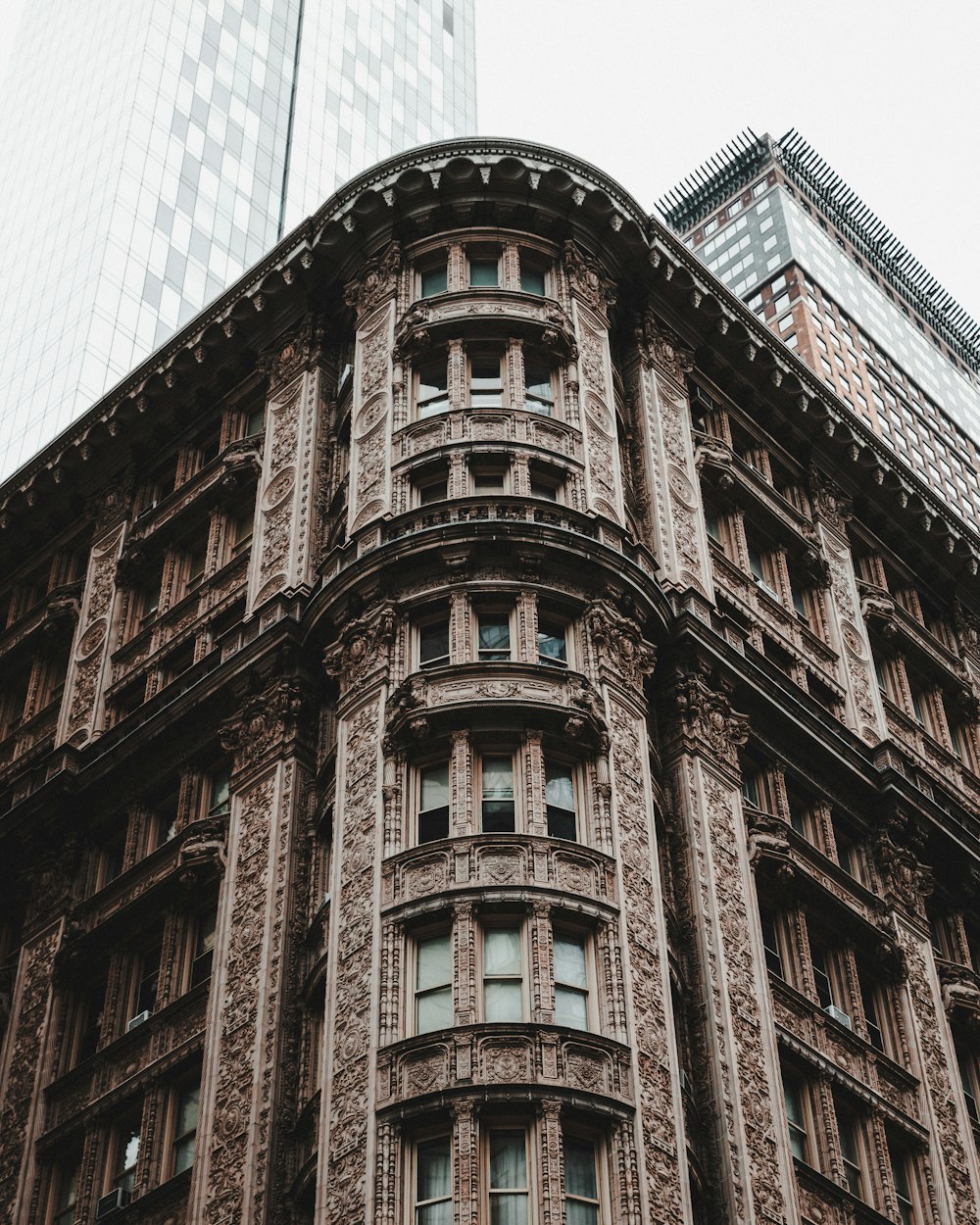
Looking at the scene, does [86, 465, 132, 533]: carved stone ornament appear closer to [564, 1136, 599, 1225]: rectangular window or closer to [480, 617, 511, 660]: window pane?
[480, 617, 511, 660]: window pane

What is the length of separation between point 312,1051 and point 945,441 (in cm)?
11327

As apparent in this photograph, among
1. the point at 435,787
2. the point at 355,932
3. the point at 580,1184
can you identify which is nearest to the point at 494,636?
the point at 435,787

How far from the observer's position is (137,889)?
4194 cm

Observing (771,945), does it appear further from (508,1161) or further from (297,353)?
(297,353)

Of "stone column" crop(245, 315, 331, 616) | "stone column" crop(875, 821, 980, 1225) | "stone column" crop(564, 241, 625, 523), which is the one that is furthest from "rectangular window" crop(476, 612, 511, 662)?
"stone column" crop(875, 821, 980, 1225)

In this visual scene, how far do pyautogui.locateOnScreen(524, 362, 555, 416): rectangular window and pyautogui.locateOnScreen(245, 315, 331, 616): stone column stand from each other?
18.9 ft

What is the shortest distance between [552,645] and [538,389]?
357 inches

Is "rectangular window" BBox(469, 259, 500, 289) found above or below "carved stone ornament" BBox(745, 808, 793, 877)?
above

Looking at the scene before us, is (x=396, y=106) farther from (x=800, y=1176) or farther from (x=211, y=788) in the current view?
(x=800, y=1176)

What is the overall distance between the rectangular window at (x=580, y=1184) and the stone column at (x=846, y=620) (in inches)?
759

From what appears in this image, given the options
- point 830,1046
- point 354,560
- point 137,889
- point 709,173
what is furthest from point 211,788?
point 709,173

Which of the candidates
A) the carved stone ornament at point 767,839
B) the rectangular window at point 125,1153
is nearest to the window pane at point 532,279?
the carved stone ornament at point 767,839

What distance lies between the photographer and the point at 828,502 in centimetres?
5572

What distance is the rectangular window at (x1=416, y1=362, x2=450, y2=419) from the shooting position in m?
45.2
